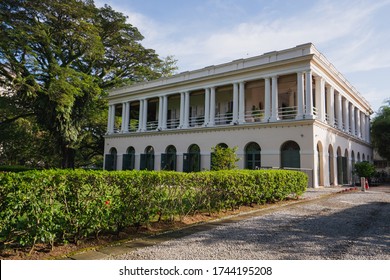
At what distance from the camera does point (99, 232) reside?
6.18m

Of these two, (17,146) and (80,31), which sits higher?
(80,31)

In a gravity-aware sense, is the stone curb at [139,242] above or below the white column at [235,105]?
below

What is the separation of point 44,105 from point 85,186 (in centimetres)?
2155

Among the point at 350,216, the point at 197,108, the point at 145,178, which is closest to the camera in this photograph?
the point at 145,178

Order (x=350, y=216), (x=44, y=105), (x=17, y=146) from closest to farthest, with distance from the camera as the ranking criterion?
(x=350, y=216), (x=44, y=105), (x=17, y=146)

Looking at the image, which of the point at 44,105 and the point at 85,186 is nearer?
the point at 85,186

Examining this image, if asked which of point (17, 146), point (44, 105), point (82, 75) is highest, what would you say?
point (82, 75)

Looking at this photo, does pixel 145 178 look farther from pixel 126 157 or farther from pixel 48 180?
pixel 126 157

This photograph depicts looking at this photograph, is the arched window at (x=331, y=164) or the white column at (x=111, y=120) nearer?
the arched window at (x=331, y=164)

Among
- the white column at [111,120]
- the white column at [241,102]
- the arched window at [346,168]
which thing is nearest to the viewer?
the white column at [241,102]

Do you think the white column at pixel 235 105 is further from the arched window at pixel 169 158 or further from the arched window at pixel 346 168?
the arched window at pixel 346 168

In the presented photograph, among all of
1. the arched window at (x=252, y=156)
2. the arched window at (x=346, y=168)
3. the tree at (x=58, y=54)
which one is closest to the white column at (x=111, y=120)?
the tree at (x=58, y=54)

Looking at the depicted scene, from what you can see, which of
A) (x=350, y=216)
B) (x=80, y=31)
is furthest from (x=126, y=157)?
(x=350, y=216)

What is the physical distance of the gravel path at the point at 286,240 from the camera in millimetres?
5027
